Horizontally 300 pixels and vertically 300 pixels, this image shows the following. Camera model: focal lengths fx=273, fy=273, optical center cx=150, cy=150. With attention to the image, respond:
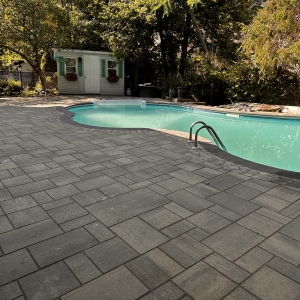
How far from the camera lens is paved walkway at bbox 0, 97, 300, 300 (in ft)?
5.03

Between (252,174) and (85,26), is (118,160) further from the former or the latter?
(85,26)

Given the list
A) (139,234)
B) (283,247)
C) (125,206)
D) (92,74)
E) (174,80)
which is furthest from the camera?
(92,74)

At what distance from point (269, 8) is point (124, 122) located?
6195 millimetres

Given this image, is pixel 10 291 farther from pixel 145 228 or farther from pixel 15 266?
pixel 145 228

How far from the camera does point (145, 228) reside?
209 centimetres

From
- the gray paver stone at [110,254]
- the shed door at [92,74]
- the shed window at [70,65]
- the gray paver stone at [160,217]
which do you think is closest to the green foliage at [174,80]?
the shed door at [92,74]

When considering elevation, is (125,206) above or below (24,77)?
below

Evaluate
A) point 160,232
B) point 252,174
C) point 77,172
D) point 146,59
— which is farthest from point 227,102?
point 160,232

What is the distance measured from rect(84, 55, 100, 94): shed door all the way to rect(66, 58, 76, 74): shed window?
0.51 m

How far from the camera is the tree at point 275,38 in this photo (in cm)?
846

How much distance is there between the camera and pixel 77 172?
3.18 metres

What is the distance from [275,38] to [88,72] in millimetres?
7931

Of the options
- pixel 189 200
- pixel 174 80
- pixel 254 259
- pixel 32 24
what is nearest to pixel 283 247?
pixel 254 259

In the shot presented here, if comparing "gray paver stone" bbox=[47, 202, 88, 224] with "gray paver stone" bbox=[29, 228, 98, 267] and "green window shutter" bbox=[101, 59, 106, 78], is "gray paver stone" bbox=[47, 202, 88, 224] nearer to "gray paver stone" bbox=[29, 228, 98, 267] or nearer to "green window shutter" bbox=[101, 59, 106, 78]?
"gray paver stone" bbox=[29, 228, 98, 267]
